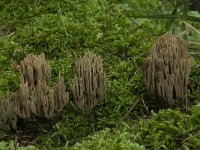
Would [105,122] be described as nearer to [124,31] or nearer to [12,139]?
[12,139]

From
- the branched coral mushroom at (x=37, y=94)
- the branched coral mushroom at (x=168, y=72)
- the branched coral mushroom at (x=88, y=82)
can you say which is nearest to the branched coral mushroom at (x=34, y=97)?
the branched coral mushroom at (x=37, y=94)

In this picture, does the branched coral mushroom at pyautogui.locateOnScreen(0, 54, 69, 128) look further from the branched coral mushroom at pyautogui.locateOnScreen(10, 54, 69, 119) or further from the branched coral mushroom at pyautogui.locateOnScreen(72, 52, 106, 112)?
the branched coral mushroom at pyautogui.locateOnScreen(72, 52, 106, 112)

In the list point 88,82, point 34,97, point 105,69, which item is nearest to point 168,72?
point 88,82


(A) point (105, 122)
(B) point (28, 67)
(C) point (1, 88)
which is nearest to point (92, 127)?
(A) point (105, 122)

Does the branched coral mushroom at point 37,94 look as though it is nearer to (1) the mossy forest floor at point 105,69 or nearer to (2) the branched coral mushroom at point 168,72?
(1) the mossy forest floor at point 105,69

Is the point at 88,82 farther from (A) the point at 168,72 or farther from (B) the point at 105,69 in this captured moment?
(B) the point at 105,69

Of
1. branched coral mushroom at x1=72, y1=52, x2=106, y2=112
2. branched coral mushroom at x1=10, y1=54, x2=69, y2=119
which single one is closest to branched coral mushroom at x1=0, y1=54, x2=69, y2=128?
branched coral mushroom at x1=10, y1=54, x2=69, y2=119
